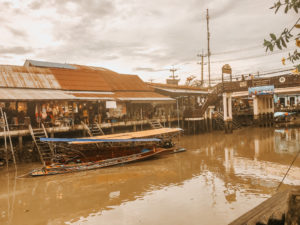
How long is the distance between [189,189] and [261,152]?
8980 mm

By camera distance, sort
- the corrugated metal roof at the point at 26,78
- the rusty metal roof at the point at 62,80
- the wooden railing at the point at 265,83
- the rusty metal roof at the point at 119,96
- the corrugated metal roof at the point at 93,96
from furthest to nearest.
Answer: the wooden railing at the point at 265,83, the rusty metal roof at the point at 119,96, the corrugated metal roof at the point at 93,96, the rusty metal roof at the point at 62,80, the corrugated metal roof at the point at 26,78

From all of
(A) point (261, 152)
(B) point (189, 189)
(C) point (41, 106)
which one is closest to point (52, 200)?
(B) point (189, 189)

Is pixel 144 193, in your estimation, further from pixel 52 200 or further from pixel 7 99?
pixel 7 99

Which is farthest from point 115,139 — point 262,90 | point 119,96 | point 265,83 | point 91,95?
point 265,83

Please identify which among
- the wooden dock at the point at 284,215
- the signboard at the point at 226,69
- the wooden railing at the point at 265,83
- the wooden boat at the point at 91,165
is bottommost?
the wooden boat at the point at 91,165

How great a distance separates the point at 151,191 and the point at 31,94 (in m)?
→ 11.4

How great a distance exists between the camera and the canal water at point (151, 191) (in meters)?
7.89

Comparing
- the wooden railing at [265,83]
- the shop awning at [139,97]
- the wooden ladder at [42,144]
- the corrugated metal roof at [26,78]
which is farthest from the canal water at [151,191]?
the wooden railing at [265,83]

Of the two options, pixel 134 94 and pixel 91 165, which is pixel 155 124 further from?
pixel 91 165

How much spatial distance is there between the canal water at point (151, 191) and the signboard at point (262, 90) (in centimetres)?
1270

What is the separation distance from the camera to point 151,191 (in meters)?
10.1

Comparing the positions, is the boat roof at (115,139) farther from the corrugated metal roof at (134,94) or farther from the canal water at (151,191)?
the corrugated metal roof at (134,94)

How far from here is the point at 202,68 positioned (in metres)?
44.1

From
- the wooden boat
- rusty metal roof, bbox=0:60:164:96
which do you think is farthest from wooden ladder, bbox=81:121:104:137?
the wooden boat
